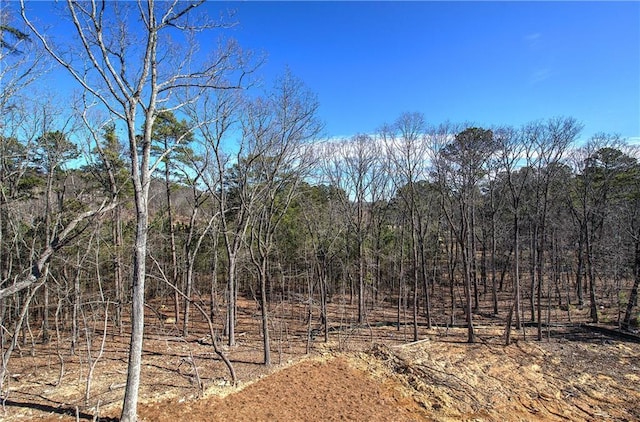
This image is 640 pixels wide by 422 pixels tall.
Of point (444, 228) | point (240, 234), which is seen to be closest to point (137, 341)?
point (240, 234)

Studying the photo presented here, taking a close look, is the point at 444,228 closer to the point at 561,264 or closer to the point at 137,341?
the point at 561,264

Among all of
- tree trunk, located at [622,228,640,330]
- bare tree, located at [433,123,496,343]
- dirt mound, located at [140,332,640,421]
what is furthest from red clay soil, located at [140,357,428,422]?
tree trunk, located at [622,228,640,330]

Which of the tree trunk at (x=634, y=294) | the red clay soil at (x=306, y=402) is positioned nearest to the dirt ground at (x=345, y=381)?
the red clay soil at (x=306, y=402)

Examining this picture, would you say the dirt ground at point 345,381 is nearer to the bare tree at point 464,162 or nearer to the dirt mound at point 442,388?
the dirt mound at point 442,388

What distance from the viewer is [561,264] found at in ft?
69.8

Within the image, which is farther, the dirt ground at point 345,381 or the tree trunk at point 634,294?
the tree trunk at point 634,294

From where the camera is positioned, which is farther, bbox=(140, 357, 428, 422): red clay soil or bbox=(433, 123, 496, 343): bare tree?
bbox=(433, 123, 496, 343): bare tree

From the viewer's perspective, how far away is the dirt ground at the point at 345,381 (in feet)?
25.0

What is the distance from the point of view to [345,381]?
971cm

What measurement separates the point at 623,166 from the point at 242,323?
21697 millimetres

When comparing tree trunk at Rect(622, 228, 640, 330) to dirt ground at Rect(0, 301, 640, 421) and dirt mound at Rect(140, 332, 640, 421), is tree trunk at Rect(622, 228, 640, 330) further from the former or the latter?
dirt mound at Rect(140, 332, 640, 421)

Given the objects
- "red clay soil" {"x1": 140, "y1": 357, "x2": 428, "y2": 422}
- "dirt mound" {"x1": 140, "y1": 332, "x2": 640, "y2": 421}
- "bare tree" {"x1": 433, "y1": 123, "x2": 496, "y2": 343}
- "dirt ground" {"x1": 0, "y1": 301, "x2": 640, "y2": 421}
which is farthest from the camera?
"bare tree" {"x1": 433, "y1": 123, "x2": 496, "y2": 343}

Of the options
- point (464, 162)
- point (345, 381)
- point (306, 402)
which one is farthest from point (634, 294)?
point (306, 402)

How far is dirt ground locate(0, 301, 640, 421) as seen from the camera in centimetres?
761
